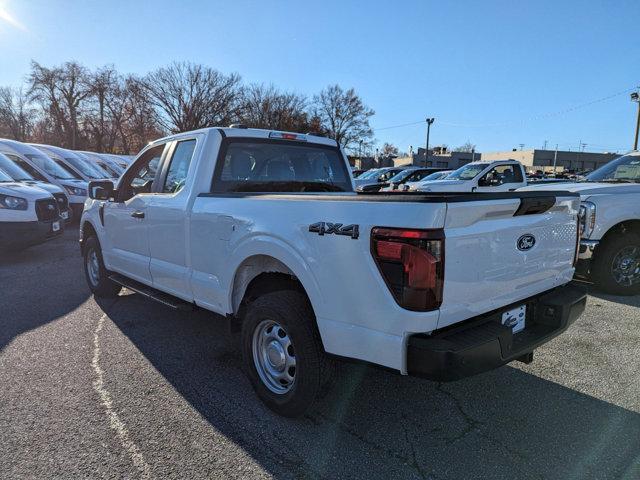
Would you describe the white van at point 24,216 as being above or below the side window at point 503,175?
below

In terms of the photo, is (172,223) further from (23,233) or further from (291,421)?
(23,233)

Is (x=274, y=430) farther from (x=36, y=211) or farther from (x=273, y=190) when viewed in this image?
(x=36, y=211)

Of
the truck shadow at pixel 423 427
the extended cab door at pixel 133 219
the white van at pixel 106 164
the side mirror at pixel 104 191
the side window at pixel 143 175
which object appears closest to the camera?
the truck shadow at pixel 423 427

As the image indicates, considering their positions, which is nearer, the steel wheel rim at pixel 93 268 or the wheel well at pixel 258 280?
the wheel well at pixel 258 280

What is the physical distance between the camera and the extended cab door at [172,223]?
3828 millimetres

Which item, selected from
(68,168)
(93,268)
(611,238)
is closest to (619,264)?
(611,238)

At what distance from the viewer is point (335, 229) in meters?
2.45

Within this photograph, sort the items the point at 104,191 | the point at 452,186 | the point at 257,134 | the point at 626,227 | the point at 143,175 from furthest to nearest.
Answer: the point at 452,186
the point at 626,227
the point at 143,175
the point at 104,191
the point at 257,134

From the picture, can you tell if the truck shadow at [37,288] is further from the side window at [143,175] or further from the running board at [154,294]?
the side window at [143,175]

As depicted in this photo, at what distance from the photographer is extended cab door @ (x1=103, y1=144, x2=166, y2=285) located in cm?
446

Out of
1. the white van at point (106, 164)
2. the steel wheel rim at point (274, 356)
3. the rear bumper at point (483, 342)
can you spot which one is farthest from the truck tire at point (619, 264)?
the white van at point (106, 164)

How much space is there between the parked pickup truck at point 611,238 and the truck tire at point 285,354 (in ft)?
14.0

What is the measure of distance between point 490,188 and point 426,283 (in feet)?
35.3

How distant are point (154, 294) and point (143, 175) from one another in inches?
60.0
